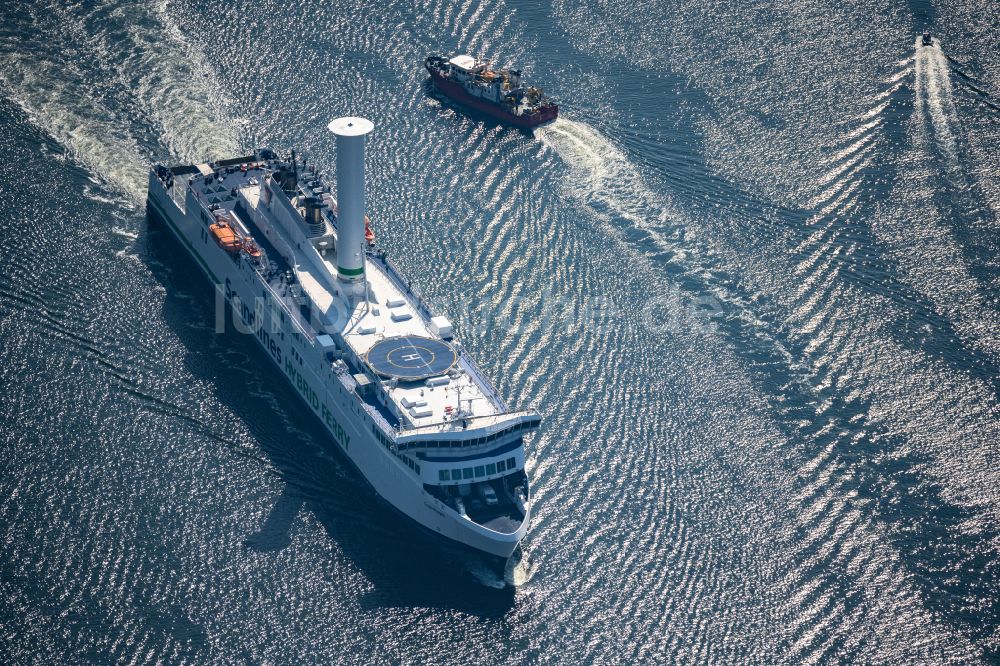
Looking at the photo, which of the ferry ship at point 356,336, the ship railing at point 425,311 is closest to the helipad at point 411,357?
the ferry ship at point 356,336

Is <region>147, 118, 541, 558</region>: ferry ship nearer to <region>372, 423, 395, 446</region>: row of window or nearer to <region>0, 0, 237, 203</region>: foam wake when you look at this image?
<region>372, 423, 395, 446</region>: row of window

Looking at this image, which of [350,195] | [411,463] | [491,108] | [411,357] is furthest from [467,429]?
[491,108]

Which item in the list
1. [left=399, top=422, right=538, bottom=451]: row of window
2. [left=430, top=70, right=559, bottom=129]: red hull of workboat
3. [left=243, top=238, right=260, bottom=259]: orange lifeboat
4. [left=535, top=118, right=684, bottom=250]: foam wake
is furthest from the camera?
[left=430, top=70, right=559, bottom=129]: red hull of workboat

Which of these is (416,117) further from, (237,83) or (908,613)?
(908,613)

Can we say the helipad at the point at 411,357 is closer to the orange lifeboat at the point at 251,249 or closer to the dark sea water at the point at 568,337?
the dark sea water at the point at 568,337

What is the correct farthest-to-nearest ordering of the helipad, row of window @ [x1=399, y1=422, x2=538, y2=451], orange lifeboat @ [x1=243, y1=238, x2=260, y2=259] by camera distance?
orange lifeboat @ [x1=243, y1=238, x2=260, y2=259] → the helipad → row of window @ [x1=399, y1=422, x2=538, y2=451]

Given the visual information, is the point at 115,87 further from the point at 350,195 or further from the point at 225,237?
the point at 350,195

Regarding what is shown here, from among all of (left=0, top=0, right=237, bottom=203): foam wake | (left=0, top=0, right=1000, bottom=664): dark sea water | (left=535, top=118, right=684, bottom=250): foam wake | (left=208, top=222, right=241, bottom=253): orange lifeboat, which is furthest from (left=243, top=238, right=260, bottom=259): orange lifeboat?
(left=535, top=118, right=684, bottom=250): foam wake
